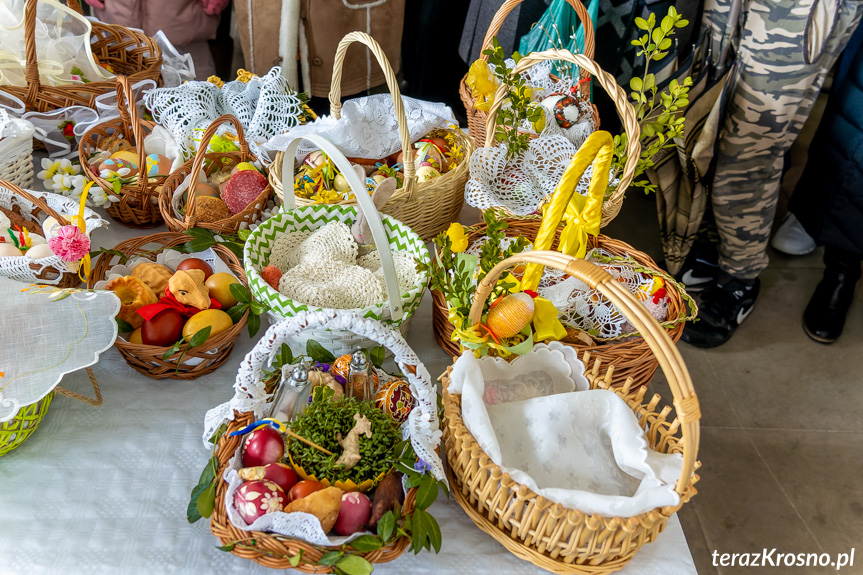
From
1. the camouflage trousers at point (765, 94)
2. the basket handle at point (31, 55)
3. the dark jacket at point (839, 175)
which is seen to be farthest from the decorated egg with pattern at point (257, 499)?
the dark jacket at point (839, 175)

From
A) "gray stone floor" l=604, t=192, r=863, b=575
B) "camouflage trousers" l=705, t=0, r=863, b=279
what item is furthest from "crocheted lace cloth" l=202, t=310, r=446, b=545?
"camouflage trousers" l=705, t=0, r=863, b=279

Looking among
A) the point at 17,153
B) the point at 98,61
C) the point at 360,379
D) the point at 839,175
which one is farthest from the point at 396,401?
the point at 839,175

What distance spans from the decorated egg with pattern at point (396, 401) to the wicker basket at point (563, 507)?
0.19 feet

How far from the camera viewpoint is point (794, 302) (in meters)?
2.02

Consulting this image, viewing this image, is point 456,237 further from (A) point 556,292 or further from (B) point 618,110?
(B) point 618,110

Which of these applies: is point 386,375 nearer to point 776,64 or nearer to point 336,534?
point 336,534

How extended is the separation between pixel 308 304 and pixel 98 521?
14.3 inches

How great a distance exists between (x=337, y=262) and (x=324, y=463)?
0.34 m

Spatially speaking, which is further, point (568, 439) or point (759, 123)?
point (759, 123)

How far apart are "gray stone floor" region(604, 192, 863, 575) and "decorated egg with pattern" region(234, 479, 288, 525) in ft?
3.70

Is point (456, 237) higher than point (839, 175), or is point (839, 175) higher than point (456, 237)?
point (456, 237)

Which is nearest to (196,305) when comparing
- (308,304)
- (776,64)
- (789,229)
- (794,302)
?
(308,304)

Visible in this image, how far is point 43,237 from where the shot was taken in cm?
96

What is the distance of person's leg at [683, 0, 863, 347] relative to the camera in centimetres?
135
